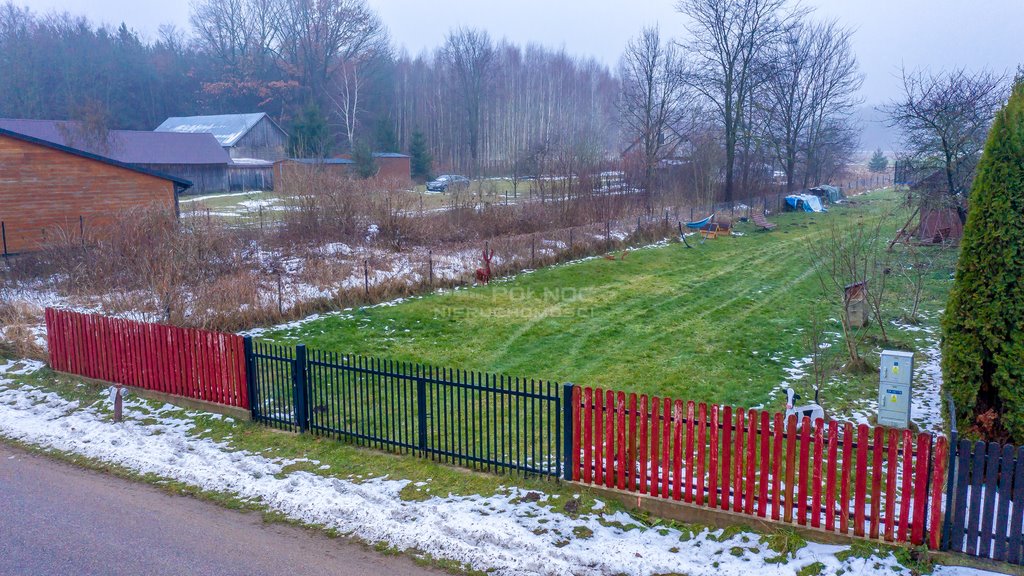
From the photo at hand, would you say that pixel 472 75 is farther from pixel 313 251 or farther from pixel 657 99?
pixel 313 251

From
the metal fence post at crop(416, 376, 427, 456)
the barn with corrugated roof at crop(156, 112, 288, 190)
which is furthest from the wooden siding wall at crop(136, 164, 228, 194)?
the metal fence post at crop(416, 376, 427, 456)

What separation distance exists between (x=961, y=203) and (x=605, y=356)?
9909 millimetres

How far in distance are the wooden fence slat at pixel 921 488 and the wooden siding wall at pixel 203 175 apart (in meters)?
51.5

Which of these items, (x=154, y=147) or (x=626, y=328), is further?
(x=154, y=147)

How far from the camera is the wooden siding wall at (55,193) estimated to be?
74.0 ft

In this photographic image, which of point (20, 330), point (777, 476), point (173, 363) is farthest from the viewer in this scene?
point (20, 330)

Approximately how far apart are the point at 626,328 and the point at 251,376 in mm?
8414

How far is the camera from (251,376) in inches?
386

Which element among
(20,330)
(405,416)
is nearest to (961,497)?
(405,416)

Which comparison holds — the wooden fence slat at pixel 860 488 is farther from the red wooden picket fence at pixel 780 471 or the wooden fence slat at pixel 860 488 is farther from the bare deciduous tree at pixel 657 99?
the bare deciduous tree at pixel 657 99

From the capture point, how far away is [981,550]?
5887 millimetres

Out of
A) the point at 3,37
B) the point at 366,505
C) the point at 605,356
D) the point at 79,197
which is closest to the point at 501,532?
the point at 366,505

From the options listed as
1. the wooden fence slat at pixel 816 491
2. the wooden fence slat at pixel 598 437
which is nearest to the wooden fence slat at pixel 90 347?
the wooden fence slat at pixel 598 437

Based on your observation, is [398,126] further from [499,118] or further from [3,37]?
[3,37]
